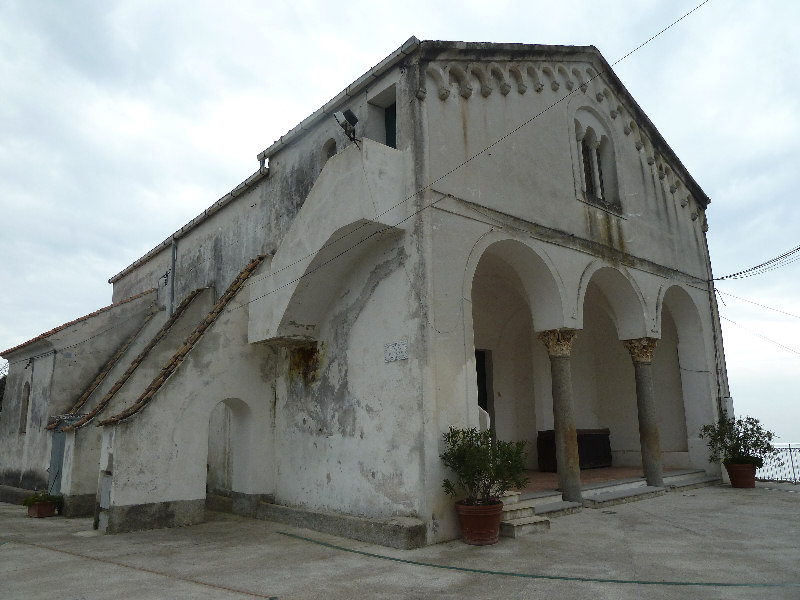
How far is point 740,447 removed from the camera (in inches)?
486

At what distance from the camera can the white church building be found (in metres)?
7.94

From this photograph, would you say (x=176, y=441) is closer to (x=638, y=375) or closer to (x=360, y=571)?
(x=360, y=571)

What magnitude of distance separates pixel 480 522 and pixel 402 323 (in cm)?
278

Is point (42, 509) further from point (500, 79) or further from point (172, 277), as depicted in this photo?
point (500, 79)

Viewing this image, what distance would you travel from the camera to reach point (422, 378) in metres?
7.43

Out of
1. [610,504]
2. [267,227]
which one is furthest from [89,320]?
[610,504]

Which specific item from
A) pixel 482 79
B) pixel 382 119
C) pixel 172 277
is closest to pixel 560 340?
pixel 482 79

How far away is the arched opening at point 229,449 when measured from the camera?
33.3ft

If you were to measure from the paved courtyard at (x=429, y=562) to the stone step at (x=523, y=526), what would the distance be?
0.14 meters

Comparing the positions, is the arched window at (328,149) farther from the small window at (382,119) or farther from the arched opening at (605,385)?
the arched opening at (605,385)

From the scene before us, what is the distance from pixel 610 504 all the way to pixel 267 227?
8557 millimetres

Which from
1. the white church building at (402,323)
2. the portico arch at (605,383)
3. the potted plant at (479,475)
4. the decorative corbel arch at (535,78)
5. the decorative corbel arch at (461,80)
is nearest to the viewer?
the potted plant at (479,475)

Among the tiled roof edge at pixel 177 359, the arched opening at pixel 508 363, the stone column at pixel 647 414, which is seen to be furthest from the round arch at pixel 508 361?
the tiled roof edge at pixel 177 359

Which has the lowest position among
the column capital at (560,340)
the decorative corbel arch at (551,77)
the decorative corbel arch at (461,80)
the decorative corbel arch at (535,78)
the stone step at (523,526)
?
the stone step at (523,526)
